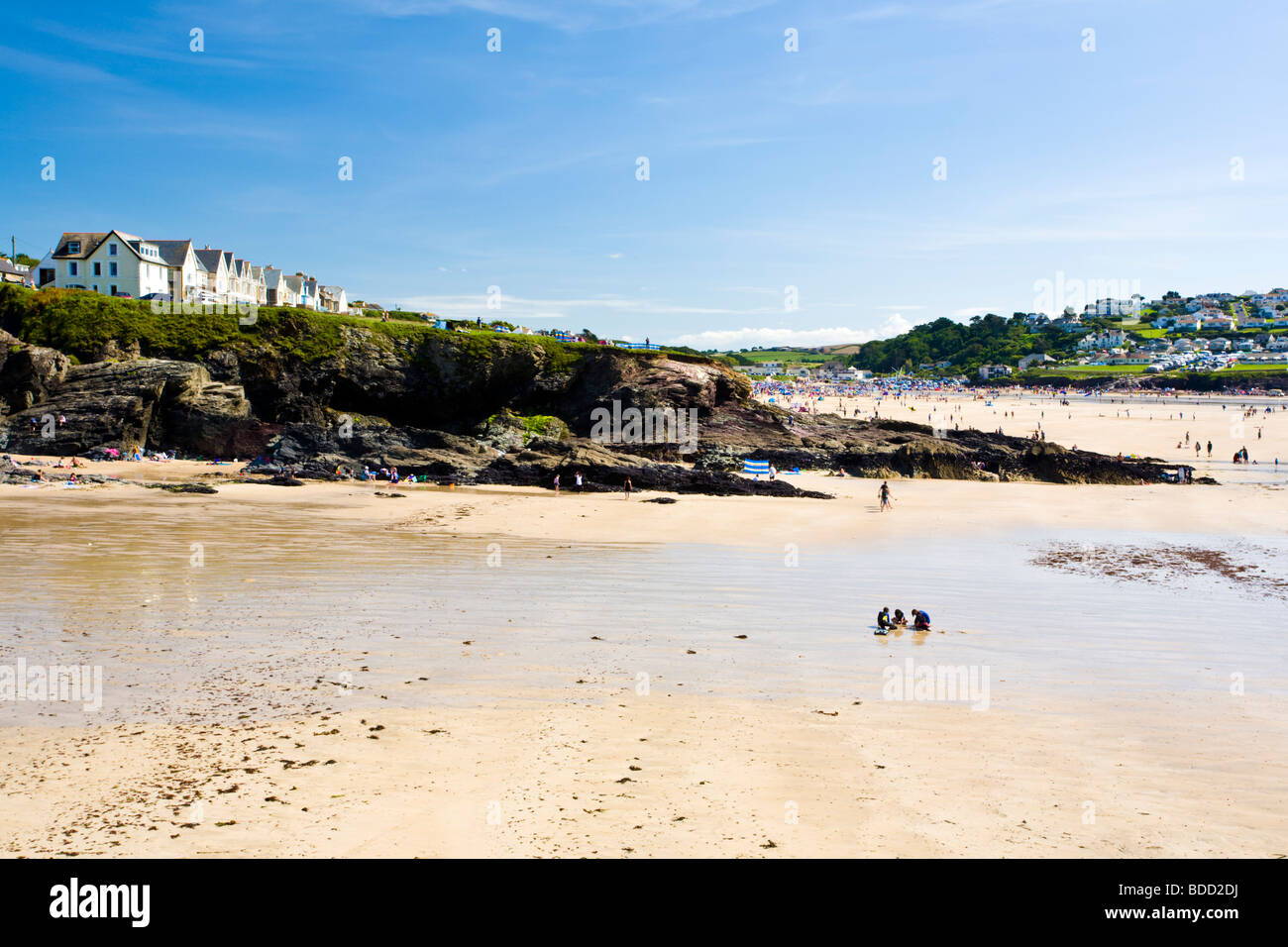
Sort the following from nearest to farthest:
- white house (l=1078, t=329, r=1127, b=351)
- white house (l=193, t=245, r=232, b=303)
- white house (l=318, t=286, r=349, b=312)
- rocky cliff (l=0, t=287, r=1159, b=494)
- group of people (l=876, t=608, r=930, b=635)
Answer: group of people (l=876, t=608, r=930, b=635)
rocky cliff (l=0, t=287, r=1159, b=494)
white house (l=193, t=245, r=232, b=303)
white house (l=318, t=286, r=349, b=312)
white house (l=1078, t=329, r=1127, b=351)

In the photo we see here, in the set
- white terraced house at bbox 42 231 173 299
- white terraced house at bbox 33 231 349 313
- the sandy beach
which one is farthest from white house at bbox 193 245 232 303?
the sandy beach

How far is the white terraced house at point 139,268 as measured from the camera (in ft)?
164

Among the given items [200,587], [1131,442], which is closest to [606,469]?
[200,587]

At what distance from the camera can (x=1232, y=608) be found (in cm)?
1440

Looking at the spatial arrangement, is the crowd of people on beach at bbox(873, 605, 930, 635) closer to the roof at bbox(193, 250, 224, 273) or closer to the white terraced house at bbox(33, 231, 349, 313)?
the white terraced house at bbox(33, 231, 349, 313)

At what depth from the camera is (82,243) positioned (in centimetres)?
5066

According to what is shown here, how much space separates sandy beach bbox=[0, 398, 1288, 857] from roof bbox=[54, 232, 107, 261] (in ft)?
132

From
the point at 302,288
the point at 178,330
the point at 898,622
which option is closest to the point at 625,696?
the point at 898,622

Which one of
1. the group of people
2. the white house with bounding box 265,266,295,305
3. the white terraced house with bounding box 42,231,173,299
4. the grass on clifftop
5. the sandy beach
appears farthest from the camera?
the white house with bounding box 265,266,295,305

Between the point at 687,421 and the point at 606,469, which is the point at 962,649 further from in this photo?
the point at 687,421

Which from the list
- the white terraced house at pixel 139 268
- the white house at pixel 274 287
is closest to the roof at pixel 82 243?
the white terraced house at pixel 139 268

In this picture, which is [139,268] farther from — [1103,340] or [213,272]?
[1103,340]

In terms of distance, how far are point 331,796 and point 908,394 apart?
130 metres

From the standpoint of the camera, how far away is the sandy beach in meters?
6.07
